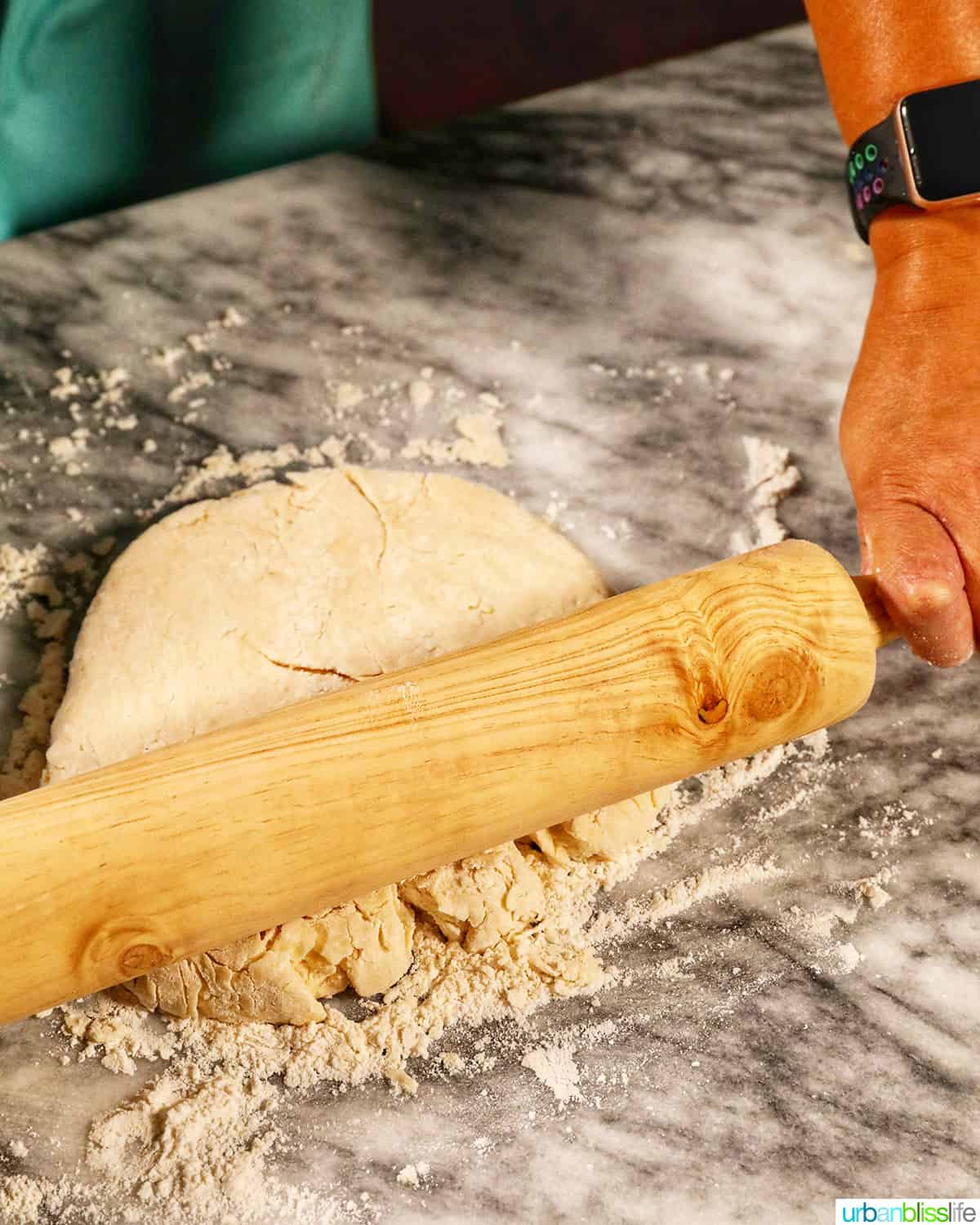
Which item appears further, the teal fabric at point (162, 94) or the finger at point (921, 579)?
the teal fabric at point (162, 94)

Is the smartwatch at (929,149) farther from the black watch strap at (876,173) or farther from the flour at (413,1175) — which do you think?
the flour at (413,1175)

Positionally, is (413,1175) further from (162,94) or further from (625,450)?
(162,94)

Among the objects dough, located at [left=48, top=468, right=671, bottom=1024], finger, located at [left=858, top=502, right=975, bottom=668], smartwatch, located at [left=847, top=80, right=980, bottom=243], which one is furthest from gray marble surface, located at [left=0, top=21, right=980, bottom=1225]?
smartwatch, located at [left=847, top=80, right=980, bottom=243]

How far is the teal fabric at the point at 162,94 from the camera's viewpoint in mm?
1660

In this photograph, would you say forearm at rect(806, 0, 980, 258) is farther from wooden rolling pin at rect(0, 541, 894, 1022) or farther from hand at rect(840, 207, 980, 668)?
wooden rolling pin at rect(0, 541, 894, 1022)

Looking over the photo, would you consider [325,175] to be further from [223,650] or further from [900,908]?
[900,908]

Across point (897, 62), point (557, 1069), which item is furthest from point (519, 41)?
point (557, 1069)

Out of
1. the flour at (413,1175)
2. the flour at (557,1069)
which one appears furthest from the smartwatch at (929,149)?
the flour at (413,1175)

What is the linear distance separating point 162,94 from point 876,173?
1065mm

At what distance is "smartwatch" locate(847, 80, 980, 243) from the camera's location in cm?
150

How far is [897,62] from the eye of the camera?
1553mm

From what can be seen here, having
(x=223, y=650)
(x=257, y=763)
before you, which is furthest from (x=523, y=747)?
(x=223, y=650)

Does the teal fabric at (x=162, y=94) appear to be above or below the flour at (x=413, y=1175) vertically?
above

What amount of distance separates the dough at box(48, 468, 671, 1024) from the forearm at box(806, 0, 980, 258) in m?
0.65
